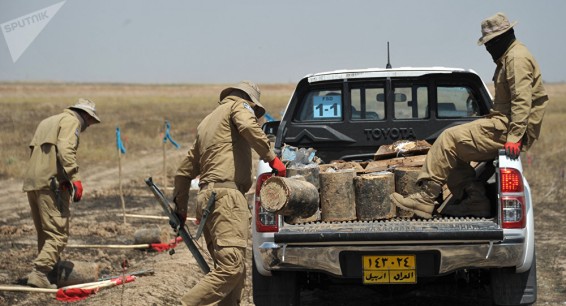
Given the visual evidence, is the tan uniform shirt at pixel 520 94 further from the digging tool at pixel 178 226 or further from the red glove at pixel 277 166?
the digging tool at pixel 178 226

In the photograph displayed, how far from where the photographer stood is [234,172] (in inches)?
270

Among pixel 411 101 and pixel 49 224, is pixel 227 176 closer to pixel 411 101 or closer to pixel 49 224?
pixel 411 101

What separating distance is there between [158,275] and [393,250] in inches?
131

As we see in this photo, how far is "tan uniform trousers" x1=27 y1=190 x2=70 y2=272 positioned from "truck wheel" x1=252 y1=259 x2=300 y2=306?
110 inches

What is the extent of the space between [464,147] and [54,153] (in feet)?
13.6

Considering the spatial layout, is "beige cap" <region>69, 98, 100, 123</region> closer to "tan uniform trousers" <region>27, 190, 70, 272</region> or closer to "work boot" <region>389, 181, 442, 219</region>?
"tan uniform trousers" <region>27, 190, 70, 272</region>

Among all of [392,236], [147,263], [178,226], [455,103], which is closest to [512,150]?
[392,236]

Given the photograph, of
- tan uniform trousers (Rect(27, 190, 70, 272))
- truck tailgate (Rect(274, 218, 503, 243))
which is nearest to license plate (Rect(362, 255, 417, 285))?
truck tailgate (Rect(274, 218, 503, 243))

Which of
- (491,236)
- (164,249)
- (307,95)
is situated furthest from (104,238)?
(491,236)

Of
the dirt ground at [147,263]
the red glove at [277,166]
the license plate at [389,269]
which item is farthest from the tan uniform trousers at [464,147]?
the red glove at [277,166]

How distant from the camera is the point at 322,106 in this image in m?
8.18

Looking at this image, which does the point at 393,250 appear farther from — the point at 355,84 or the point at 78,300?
the point at 78,300

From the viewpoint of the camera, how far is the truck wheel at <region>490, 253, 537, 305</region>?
21.4 feet

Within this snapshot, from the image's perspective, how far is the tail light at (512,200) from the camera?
6246 mm
